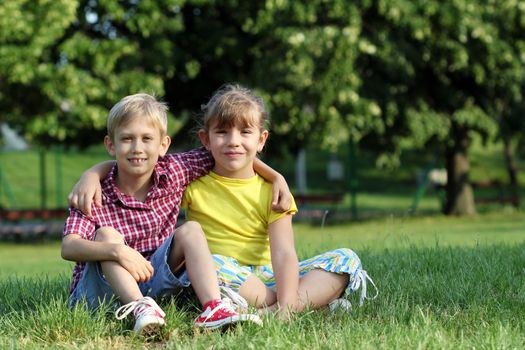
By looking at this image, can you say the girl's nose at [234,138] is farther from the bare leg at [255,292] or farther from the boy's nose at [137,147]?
the bare leg at [255,292]

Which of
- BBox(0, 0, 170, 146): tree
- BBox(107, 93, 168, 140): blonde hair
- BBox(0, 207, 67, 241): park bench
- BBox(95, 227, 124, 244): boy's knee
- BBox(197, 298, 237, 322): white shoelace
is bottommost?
BBox(0, 207, 67, 241): park bench

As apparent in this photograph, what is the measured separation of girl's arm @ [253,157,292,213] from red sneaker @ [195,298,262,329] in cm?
71

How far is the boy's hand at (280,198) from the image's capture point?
409 centimetres

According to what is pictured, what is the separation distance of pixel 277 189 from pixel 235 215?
0.85 feet

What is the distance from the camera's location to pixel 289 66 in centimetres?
1509

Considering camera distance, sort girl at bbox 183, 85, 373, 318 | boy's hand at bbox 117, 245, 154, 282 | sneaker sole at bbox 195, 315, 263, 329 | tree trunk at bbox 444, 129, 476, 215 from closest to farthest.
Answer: sneaker sole at bbox 195, 315, 263, 329, boy's hand at bbox 117, 245, 154, 282, girl at bbox 183, 85, 373, 318, tree trunk at bbox 444, 129, 476, 215

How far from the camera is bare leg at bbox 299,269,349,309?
400 cm

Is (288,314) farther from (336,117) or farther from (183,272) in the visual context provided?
(336,117)

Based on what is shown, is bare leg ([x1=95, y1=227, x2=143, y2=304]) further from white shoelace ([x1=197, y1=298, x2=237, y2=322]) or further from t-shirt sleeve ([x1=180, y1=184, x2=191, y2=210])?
t-shirt sleeve ([x1=180, y1=184, x2=191, y2=210])

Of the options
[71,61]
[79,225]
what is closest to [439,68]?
[71,61]

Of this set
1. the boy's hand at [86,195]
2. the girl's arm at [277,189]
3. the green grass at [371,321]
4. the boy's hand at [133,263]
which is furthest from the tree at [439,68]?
the boy's hand at [133,263]

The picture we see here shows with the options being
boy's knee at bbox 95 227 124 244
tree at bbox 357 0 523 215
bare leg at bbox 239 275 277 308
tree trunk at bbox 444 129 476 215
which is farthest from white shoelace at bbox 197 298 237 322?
tree trunk at bbox 444 129 476 215

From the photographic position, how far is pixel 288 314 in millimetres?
3674

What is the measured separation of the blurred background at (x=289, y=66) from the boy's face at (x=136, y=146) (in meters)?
10.2
